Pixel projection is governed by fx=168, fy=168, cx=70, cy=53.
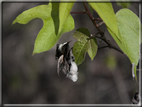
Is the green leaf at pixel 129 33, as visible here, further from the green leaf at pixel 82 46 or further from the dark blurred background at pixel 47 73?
the dark blurred background at pixel 47 73

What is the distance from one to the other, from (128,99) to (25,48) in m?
1.59

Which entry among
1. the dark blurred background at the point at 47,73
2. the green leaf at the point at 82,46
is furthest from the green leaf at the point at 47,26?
the dark blurred background at the point at 47,73

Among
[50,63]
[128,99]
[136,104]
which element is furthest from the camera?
[50,63]

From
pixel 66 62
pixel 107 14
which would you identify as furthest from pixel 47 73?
pixel 107 14

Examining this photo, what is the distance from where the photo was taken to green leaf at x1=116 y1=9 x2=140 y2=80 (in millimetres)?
399

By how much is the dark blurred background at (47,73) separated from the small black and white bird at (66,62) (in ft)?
6.14

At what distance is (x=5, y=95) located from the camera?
2488 mm

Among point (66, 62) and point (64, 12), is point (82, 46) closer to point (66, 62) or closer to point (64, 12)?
point (66, 62)

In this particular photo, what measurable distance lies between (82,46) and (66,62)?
0.06m

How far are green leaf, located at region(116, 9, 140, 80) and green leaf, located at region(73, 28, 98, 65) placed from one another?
7 cm

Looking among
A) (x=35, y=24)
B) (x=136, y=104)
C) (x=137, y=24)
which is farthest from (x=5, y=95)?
(x=137, y=24)

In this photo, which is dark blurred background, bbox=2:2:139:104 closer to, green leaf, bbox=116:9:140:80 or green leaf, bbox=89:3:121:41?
green leaf, bbox=116:9:140:80

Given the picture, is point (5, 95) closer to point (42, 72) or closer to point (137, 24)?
point (42, 72)

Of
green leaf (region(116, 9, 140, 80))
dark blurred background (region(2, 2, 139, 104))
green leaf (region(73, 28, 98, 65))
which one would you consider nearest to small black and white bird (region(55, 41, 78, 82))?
green leaf (region(73, 28, 98, 65))
